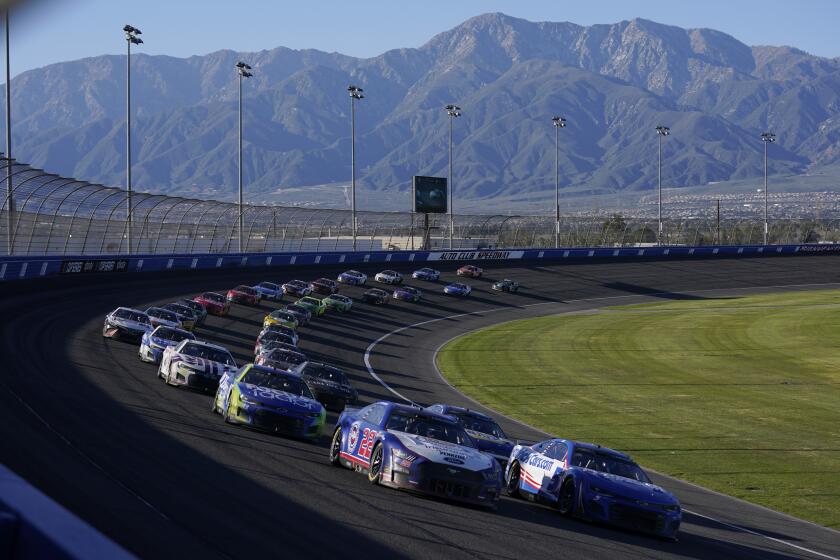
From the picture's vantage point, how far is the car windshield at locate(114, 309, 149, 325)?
34500mm

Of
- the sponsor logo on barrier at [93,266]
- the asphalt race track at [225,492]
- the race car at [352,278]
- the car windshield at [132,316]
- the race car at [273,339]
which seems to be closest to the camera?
the asphalt race track at [225,492]

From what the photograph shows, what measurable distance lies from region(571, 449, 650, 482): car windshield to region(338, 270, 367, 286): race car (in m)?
52.7

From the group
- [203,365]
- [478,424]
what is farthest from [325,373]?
[478,424]

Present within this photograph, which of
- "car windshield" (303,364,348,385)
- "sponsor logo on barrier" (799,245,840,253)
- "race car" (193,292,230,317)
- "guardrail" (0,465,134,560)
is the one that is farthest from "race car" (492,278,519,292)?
"guardrail" (0,465,134,560)

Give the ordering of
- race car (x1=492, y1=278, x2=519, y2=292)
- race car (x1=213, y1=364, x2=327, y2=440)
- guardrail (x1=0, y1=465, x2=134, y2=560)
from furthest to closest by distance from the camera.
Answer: race car (x1=492, y1=278, x2=519, y2=292)
race car (x1=213, y1=364, x2=327, y2=440)
guardrail (x1=0, y1=465, x2=134, y2=560)

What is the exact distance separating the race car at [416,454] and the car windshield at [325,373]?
9793 millimetres

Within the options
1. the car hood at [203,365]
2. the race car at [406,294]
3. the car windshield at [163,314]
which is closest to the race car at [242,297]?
the race car at [406,294]

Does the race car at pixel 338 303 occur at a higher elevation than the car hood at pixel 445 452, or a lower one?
lower

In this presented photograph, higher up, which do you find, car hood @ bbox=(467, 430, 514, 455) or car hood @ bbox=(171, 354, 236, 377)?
car hood @ bbox=(171, 354, 236, 377)

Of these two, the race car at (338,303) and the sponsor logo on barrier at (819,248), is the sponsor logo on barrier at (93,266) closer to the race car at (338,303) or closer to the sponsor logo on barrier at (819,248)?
the race car at (338,303)

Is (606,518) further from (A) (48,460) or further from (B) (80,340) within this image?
(B) (80,340)

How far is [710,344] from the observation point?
177 ft

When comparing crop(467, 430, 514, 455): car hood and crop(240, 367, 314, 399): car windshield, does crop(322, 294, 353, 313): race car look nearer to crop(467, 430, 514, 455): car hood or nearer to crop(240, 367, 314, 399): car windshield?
crop(240, 367, 314, 399): car windshield

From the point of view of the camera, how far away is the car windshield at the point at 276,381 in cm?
2067
